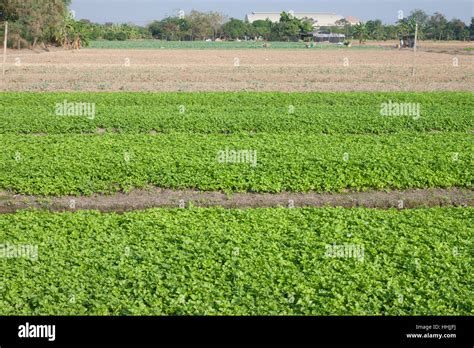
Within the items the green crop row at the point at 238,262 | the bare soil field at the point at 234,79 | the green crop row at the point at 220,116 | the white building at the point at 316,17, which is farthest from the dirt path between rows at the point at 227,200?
the white building at the point at 316,17

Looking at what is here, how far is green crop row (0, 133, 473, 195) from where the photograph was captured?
11508 mm

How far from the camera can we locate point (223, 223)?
9.09 m

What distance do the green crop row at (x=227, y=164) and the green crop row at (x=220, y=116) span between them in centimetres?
213

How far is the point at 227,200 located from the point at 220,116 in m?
7.12

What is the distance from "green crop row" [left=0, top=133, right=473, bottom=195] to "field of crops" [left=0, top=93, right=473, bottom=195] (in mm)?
25

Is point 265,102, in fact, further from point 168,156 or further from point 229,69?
point 229,69

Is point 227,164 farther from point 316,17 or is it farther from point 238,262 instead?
point 316,17

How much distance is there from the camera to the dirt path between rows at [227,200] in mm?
10742

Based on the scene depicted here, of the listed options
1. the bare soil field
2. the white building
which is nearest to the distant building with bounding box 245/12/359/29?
the white building

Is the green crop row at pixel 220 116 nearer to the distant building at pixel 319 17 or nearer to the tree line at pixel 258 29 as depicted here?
the tree line at pixel 258 29

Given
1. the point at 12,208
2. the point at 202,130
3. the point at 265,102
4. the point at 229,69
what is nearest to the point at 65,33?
the point at 229,69

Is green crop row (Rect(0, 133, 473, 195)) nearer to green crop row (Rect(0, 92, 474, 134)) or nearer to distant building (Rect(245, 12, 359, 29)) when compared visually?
green crop row (Rect(0, 92, 474, 134))

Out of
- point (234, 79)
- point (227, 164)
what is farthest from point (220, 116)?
point (234, 79)
